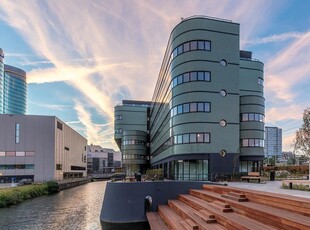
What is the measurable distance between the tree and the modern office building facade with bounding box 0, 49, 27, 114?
179797 mm

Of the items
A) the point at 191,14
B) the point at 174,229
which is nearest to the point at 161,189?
the point at 174,229

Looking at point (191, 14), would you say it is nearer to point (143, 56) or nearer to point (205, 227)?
point (143, 56)

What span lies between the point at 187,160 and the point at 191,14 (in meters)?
18.6

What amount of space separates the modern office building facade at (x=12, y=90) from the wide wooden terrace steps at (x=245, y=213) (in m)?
181

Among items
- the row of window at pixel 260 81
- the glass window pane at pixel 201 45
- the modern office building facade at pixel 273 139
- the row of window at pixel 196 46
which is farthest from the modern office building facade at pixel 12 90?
the glass window pane at pixel 201 45

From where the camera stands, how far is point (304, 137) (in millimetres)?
21031

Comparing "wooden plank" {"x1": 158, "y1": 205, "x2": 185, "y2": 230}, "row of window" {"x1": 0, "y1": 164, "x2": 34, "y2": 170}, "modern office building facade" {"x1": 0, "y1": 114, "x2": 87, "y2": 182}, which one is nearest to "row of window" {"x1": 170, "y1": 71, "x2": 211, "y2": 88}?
"wooden plank" {"x1": 158, "y1": 205, "x2": 185, "y2": 230}

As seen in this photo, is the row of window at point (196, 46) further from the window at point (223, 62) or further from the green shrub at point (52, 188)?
the green shrub at point (52, 188)

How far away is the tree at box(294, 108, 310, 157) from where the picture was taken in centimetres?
2077

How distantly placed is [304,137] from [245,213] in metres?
12.7

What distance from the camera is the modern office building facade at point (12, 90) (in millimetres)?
174475

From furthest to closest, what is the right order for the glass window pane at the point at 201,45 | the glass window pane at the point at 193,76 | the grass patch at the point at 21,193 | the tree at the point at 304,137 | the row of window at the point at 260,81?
the row of window at the point at 260,81 < the grass patch at the point at 21,193 < the glass window pane at the point at 201,45 < the glass window pane at the point at 193,76 < the tree at the point at 304,137

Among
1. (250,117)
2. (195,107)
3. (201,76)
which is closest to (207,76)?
(201,76)

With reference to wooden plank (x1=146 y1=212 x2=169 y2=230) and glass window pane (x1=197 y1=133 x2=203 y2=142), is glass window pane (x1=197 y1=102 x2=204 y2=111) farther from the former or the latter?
wooden plank (x1=146 y1=212 x2=169 y2=230)
